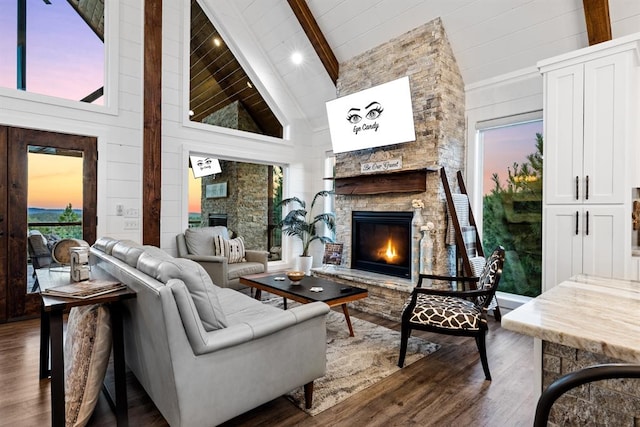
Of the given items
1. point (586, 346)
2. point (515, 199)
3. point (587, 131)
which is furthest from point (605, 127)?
point (586, 346)

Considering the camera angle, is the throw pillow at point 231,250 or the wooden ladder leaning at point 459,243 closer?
the wooden ladder leaning at point 459,243

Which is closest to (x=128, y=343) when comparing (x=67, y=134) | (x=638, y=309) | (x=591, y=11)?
(x=638, y=309)

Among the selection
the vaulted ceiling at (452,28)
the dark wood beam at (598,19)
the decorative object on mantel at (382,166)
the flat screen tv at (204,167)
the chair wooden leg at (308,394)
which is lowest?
the chair wooden leg at (308,394)

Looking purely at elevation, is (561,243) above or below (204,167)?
below

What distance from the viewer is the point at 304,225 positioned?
586 centimetres

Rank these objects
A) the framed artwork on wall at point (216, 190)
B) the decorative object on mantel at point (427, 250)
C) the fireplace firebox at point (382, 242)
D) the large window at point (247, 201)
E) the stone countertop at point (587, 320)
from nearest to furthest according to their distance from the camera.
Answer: the stone countertop at point (587, 320), the decorative object on mantel at point (427, 250), the fireplace firebox at point (382, 242), the large window at point (247, 201), the framed artwork on wall at point (216, 190)

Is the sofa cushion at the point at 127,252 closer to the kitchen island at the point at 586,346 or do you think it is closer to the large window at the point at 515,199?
the kitchen island at the point at 586,346

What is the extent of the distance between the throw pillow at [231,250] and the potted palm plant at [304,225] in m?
1.17

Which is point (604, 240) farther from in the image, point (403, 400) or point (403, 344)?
point (403, 400)

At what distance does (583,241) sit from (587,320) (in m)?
1.94

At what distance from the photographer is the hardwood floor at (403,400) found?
1.96 m

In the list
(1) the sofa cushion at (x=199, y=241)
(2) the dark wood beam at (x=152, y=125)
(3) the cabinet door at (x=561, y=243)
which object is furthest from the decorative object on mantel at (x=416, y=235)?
(2) the dark wood beam at (x=152, y=125)

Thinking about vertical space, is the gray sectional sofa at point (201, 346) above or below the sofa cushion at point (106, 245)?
below

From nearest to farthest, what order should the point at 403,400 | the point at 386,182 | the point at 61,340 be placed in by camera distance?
the point at 61,340
the point at 403,400
the point at 386,182
